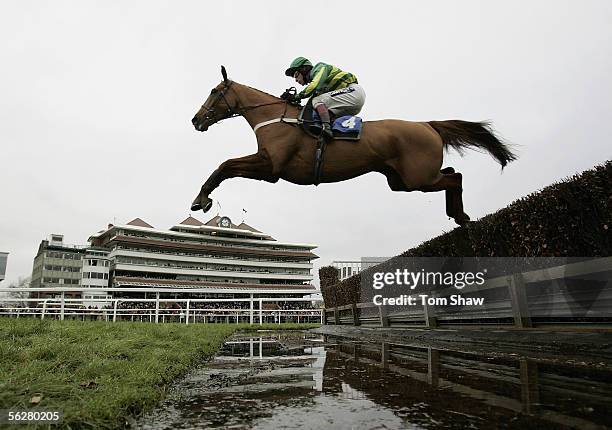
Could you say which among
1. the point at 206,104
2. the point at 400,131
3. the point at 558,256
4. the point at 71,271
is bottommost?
the point at 558,256

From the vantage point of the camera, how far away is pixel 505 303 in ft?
16.9

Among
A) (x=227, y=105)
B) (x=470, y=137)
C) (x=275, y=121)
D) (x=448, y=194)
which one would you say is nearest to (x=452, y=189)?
(x=448, y=194)

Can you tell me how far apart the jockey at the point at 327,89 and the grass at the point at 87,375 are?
8.65 ft

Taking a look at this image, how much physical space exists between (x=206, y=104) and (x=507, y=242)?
3.65 m

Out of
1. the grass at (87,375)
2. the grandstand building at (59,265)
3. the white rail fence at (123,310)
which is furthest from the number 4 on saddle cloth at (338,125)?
the grandstand building at (59,265)

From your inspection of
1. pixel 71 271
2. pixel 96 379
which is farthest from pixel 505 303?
pixel 71 271

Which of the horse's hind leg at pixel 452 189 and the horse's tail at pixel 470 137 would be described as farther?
the horse's tail at pixel 470 137

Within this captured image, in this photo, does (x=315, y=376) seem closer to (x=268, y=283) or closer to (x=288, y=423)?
(x=288, y=423)

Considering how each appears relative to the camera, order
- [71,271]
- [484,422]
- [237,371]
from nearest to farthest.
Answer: [484,422] < [237,371] < [71,271]

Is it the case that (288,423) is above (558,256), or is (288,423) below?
below

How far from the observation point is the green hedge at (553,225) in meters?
3.79

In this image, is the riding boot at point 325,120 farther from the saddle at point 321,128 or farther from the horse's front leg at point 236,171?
the horse's front leg at point 236,171

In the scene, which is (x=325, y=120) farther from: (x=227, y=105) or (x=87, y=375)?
(x=87, y=375)

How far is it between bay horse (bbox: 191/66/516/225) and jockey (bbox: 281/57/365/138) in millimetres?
231
